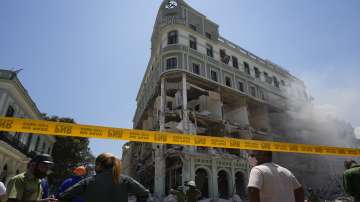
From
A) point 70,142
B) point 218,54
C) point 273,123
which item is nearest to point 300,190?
point 218,54

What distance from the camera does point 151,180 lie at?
3183cm

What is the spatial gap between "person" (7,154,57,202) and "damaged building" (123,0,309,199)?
18.5m

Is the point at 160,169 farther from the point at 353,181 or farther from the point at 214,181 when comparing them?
the point at 353,181

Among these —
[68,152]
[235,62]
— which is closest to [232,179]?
[235,62]

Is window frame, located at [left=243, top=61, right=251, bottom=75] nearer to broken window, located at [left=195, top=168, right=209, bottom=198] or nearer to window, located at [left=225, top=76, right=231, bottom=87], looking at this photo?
window, located at [left=225, top=76, right=231, bottom=87]

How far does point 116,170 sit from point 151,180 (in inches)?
1213

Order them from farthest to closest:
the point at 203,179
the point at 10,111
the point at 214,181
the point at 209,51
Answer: the point at 209,51
the point at 203,179
the point at 214,181
the point at 10,111

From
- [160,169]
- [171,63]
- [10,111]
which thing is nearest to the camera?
[10,111]

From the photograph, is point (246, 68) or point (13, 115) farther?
point (246, 68)

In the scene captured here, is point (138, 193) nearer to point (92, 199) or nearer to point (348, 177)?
point (92, 199)

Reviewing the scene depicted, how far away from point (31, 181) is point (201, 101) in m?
25.6

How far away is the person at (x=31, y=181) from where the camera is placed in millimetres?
3697

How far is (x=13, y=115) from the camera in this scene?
68.8 ft

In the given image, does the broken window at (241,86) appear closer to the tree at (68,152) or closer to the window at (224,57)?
the window at (224,57)
